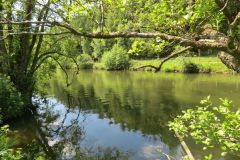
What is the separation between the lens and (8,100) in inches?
715

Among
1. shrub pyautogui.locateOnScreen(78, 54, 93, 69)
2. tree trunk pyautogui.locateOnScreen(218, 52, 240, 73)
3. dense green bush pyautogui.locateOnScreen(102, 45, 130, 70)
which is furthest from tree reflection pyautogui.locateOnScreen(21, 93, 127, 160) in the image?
shrub pyautogui.locateOnScreen(78, 54, 93, 69)

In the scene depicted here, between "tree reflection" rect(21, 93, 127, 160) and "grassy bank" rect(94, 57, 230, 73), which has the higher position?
"grassy bank" rect(94, 57, 230, 73)

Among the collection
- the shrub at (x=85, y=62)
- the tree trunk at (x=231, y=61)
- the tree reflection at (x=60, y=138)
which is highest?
the tree trunk at (x=231, y=61)

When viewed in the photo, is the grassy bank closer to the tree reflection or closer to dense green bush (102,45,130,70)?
dense green bush (102,45,130,70)

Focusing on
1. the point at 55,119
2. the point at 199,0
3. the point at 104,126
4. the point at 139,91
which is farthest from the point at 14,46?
the point at 199,0

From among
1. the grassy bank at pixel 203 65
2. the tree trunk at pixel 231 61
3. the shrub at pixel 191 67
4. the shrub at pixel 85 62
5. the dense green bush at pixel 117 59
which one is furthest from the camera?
the shrub at pixel 85 62

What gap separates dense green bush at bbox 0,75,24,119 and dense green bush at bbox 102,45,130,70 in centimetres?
4802

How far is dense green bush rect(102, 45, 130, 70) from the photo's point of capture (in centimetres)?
A: 6681

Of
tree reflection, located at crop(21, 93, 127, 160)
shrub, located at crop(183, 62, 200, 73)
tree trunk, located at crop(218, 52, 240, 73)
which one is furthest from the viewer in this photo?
shrub, located at crop(183, 62, 200, 73)

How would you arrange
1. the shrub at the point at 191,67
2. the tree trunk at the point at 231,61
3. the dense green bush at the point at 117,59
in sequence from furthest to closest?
the dense green bush at the point at 117,59, the shrub at the point at 191,67, the tree trunk at the point at 231,61

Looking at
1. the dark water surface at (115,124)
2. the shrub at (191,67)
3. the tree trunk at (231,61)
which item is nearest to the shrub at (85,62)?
the shrub at (191,67)

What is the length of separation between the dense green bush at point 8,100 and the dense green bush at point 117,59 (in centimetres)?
4802

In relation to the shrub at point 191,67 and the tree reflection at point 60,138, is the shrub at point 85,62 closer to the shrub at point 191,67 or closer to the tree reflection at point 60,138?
the shrub at point 191,67

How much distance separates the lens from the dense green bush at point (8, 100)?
59.4ft
